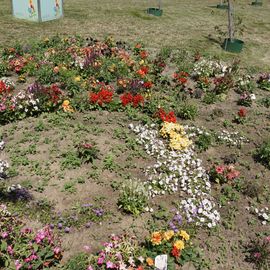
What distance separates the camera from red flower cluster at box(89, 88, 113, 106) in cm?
1100

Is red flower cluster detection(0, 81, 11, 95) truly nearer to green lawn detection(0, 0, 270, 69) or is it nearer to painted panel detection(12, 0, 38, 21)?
green lawn detection(0, 0, 270, 69)

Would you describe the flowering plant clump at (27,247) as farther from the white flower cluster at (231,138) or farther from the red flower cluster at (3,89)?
the white flower cluster at (231,138)

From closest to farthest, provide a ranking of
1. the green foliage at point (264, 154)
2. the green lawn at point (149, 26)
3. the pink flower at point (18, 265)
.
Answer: the pink flower at point (18, 265) → the green foliage at point (264, 154) → the green lawn at point (149, 26)

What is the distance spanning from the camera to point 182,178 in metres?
8.75

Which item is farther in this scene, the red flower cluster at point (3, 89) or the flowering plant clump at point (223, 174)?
the red flower cluster at point (3, 89)

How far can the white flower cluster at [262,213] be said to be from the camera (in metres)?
8.10

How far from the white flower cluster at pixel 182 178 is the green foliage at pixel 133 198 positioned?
456mm

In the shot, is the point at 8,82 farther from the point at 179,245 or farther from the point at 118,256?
the point at 179,245

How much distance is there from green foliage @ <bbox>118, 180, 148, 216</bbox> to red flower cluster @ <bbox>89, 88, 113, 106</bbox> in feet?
12.7

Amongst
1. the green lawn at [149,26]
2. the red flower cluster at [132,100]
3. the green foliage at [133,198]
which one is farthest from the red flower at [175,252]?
the green lawn at [149,26]

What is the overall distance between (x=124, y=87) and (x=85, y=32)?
26.8 ft

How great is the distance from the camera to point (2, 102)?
10.2 m

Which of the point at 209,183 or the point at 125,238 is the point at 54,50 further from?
the point at 125,238

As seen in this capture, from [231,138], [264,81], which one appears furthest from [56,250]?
[264,81]
